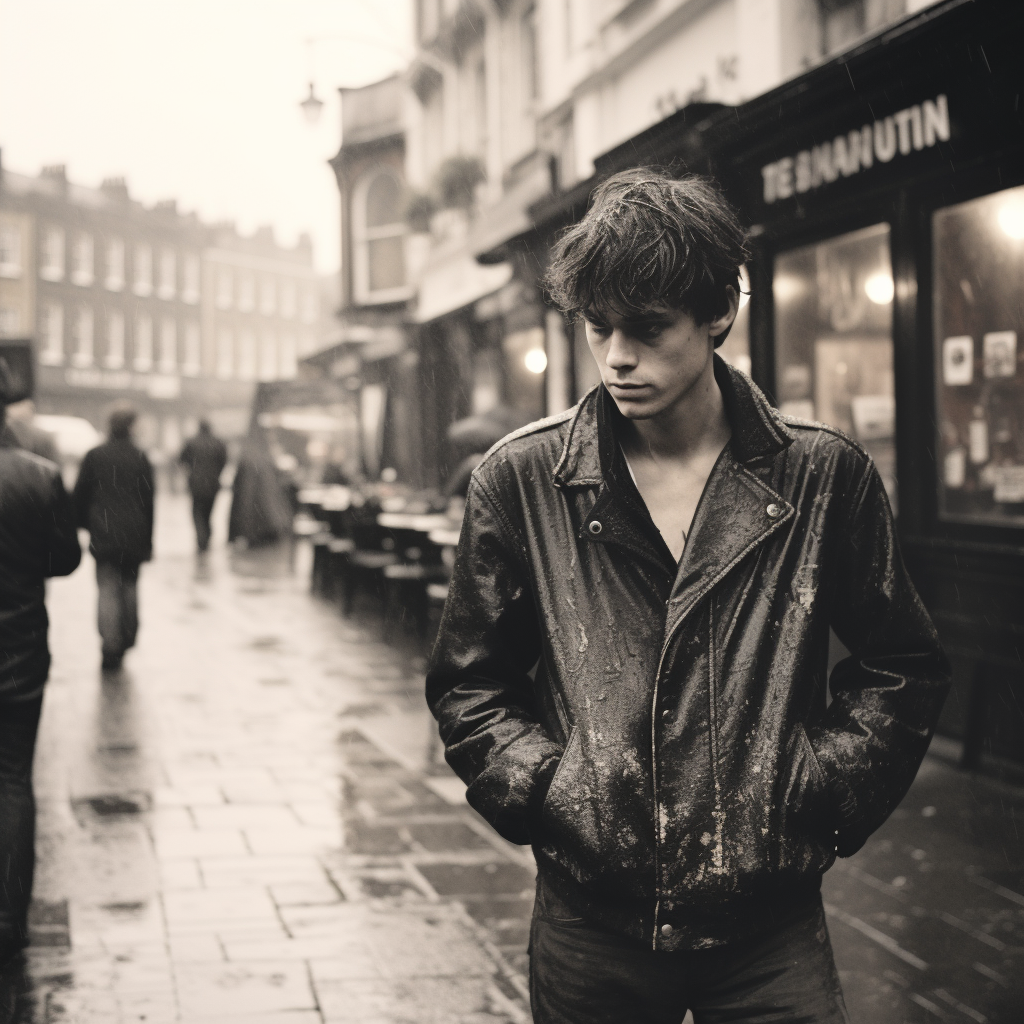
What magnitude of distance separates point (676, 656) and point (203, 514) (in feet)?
65.5

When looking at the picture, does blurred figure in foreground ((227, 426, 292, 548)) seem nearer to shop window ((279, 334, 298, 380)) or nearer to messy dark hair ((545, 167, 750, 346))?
messy dark hair ((545, 167, 750, 346))

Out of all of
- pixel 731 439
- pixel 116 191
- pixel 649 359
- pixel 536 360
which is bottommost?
pixel 731 439

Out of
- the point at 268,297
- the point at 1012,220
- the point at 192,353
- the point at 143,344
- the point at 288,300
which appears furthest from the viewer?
the point at 288,300

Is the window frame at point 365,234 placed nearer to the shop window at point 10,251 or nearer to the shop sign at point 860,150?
the shop sign at point 860,150

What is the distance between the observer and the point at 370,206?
2814cm

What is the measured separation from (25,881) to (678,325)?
11.0ft

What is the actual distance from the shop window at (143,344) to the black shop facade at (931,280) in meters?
55.0

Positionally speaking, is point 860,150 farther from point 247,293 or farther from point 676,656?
point 247,293

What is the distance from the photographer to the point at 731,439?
79.2 inches

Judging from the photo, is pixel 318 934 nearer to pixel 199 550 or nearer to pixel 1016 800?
pixel 1016 800

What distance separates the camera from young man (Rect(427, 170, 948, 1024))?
1853 mm

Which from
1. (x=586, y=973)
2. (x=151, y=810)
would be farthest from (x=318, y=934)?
(x=586, y=973)

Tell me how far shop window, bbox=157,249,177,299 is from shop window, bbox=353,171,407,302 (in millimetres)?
36947

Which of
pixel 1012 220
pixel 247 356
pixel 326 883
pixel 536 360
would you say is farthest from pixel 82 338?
pixel 326 883
